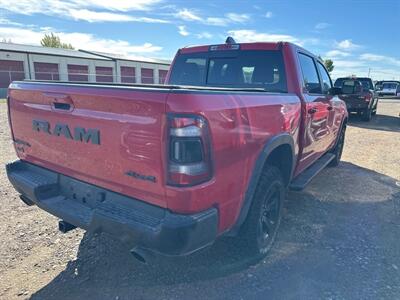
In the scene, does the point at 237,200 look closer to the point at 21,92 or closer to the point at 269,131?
the point at 269,131

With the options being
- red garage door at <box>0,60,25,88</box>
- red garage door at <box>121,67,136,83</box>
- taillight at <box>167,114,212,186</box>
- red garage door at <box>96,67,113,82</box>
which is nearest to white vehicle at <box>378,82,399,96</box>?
red garage door at <box>121,67,136,83</box>

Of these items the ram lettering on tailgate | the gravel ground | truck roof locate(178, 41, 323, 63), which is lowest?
the gravel ground

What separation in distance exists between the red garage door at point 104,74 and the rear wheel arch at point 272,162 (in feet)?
118

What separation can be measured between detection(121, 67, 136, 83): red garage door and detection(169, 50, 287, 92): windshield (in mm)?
36040

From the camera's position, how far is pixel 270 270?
3.05 m

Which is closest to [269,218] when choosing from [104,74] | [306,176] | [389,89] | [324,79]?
[306,176]

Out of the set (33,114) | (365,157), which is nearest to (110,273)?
(33,114)

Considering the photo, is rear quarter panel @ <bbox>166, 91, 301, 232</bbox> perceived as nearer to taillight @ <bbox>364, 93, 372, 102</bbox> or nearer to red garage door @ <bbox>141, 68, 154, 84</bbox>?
taillight @ <bbox>364, 93, 372, 102</bbox>

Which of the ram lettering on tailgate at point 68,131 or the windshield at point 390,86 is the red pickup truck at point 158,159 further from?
the windshield at point 390,86

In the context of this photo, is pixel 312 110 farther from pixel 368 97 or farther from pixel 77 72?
pixel 77 72

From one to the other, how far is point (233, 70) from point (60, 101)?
223 cm

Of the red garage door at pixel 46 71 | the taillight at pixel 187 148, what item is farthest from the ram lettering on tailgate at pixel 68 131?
the red garage door at pixel 46 71

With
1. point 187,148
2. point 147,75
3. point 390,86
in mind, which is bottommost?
point 147,75

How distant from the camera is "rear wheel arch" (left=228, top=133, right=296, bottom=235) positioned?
263 centimetres
